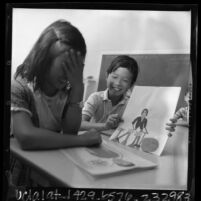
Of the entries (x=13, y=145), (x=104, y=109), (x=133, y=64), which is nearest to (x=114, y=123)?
(x=104, y=109)

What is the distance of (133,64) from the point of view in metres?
0.75

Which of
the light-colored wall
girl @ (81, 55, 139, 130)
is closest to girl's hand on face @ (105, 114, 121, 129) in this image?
girl @ (81, 55, 139, 130)

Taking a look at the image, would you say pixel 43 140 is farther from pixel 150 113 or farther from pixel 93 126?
pixel 150 113

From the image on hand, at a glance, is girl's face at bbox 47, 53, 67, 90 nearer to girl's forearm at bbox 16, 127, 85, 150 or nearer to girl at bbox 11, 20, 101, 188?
girl at bbox 11, 20, 101, 188

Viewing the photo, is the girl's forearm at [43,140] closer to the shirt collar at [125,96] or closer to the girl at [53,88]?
the girl at [53,88]

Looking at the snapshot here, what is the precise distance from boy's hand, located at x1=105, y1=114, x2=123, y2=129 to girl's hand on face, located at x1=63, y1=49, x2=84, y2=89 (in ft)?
0.38

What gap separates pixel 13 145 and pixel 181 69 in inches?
18.6

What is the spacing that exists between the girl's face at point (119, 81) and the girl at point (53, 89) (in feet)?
0.26

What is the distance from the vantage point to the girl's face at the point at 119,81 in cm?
75

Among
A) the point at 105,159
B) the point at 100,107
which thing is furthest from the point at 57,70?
the point at 105,159

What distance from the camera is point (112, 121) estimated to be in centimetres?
75

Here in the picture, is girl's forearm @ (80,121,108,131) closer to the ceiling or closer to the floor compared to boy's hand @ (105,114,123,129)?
closer to the floor

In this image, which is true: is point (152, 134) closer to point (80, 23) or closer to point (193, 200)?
point (193, 200)

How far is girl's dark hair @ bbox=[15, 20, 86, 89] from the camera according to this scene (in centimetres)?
75
